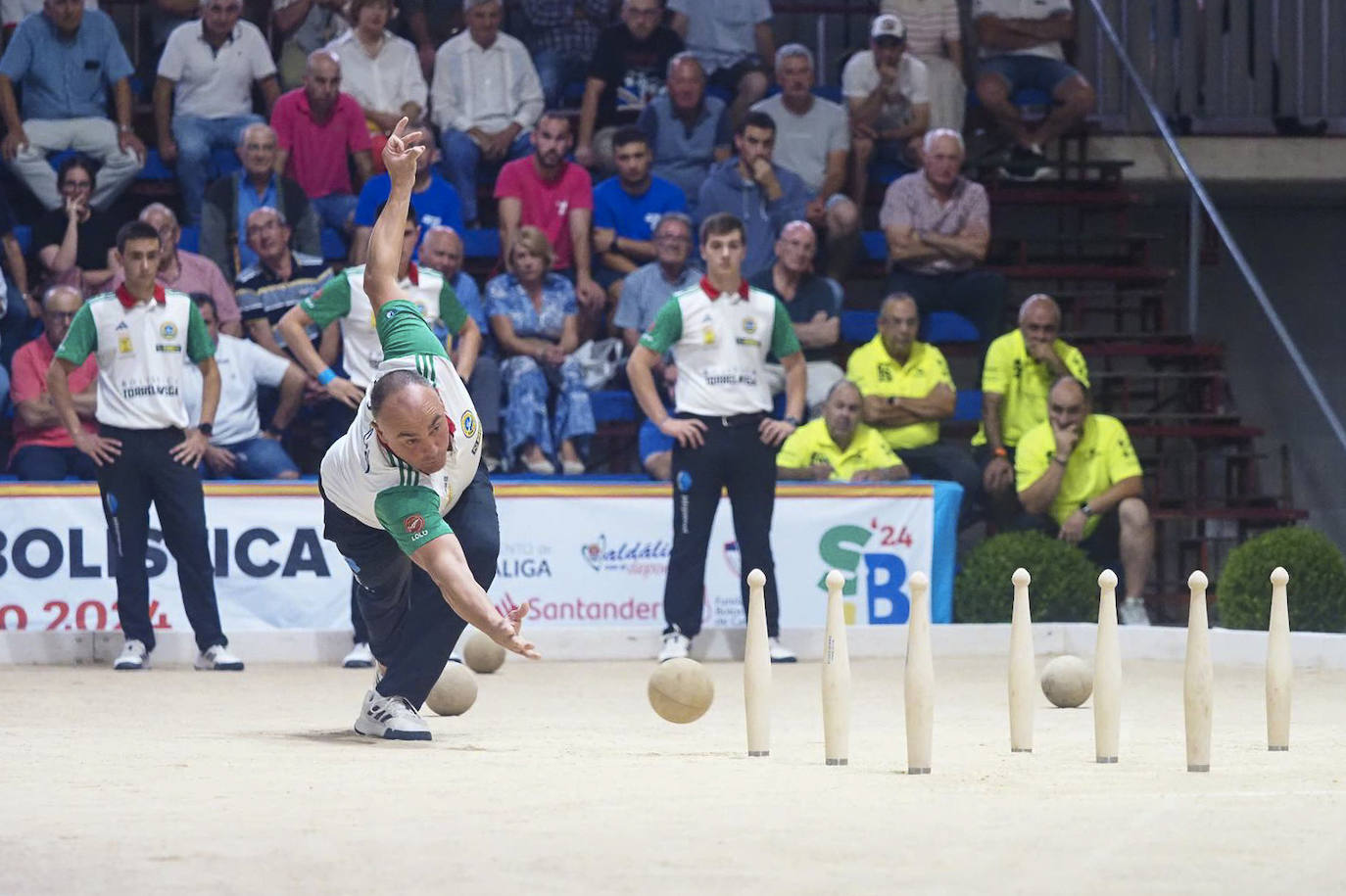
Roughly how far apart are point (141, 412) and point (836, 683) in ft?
18.8

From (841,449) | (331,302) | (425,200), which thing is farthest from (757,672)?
(425,200)

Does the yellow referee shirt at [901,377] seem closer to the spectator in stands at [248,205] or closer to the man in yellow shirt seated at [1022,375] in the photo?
the man in yellow shirt seated at [1022,375]

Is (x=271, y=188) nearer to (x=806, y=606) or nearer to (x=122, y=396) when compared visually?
(x=122, y=396)

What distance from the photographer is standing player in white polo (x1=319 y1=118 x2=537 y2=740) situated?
262 inches

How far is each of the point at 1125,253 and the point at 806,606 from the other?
6.03 m

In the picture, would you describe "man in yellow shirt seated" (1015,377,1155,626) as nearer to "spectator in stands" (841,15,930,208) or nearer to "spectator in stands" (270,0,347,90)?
"spectator in stands" (841,15,930,208)

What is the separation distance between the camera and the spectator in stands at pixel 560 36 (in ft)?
54.7

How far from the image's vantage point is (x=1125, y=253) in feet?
57.5

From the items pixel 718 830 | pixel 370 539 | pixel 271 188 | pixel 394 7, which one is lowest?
pixel 718 830

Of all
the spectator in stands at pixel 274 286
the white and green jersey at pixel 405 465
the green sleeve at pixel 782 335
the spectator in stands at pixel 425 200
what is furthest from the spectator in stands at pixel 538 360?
the white and green jersey at pixel 405 465

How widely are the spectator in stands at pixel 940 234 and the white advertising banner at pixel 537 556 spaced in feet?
9.28

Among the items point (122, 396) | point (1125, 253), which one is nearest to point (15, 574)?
point (122, 396)

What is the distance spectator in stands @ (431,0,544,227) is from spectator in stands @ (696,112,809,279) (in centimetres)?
176

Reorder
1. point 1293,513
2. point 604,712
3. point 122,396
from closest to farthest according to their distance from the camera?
point 604,712 → point 122,396 → point 1293,513
